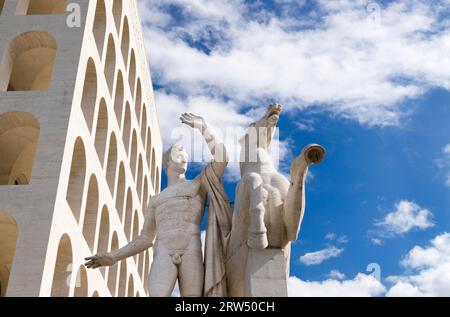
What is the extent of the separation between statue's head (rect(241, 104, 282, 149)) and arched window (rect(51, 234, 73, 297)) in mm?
14054

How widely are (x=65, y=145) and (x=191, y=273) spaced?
530 inches

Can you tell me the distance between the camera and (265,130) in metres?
9.23

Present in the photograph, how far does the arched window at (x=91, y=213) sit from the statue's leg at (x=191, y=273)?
56.0 ft

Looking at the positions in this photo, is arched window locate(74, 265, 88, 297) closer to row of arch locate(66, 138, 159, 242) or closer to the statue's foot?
row of arch locate(66, 138, 159, 242)

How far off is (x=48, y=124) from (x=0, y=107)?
2.21 metres

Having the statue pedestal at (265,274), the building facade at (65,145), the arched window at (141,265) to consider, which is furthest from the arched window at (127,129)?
the statue pedestal at (265,274)

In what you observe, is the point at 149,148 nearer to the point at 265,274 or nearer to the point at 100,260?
the point at 100,260

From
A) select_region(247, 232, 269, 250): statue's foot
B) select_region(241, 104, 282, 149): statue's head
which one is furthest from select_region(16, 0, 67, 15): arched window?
select_region(247, 232, 269, 250): statue's foot

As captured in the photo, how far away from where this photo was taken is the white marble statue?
7746mm

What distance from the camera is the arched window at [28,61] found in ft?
74.8

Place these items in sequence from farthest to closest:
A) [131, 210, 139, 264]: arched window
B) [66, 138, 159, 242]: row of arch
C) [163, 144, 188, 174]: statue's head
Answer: [131, 210, 139, 264]: arched window
[66, 138, 159, 242]: row of arch
[163, 144, 188, 174]: statue's head

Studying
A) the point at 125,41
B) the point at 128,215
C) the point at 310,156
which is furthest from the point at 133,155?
the point at 310,156

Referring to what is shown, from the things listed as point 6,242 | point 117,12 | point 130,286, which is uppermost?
point 117,12
